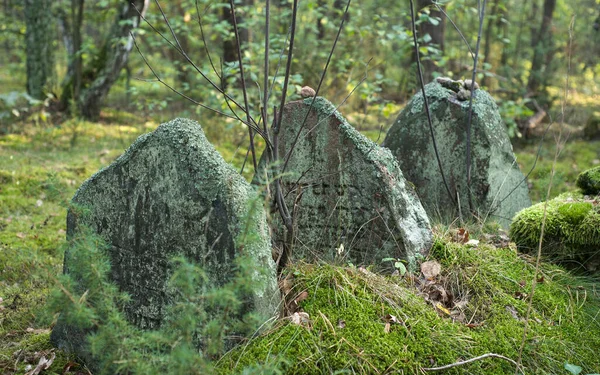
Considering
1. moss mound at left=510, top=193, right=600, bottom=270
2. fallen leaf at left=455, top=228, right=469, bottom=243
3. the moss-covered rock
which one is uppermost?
moss mound at left=510, top=193, right=600, bottom=270

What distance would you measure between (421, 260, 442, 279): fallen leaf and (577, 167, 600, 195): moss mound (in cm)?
211

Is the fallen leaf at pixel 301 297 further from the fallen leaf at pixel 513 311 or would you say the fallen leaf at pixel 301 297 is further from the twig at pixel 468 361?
the fallen leaf at pixel 513 311

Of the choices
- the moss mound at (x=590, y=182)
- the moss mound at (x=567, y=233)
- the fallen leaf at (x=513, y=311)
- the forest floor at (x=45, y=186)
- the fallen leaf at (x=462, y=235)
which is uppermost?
the moss mound at (x=590, y=182)

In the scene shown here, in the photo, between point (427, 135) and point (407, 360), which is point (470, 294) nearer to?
point (407, 360)

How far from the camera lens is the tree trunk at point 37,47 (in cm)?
1025

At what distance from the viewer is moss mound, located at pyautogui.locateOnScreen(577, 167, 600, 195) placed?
522 centimetres

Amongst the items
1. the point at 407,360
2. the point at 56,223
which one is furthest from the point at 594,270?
the point at 56,223

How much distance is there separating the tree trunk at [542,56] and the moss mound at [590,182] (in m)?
6.56

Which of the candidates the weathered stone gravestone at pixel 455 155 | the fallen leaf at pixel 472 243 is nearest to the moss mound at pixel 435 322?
the fallen leaf at pixel 472 243

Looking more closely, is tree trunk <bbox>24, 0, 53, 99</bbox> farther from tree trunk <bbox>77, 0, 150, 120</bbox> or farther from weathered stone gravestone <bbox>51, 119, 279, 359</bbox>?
weathered stone gravestone <bbox>51, 119, 279, 359</bbox>

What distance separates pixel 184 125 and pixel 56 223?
349 cm

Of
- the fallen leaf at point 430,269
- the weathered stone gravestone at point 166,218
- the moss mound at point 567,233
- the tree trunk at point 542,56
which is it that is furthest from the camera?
the tree trunk at point 542,56

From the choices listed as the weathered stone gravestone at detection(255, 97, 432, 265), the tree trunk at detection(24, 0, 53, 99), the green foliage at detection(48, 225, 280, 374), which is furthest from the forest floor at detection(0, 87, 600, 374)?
the tree trunk at detection(24, 0, 53, 99)

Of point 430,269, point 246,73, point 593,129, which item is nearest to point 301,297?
point 430,269
